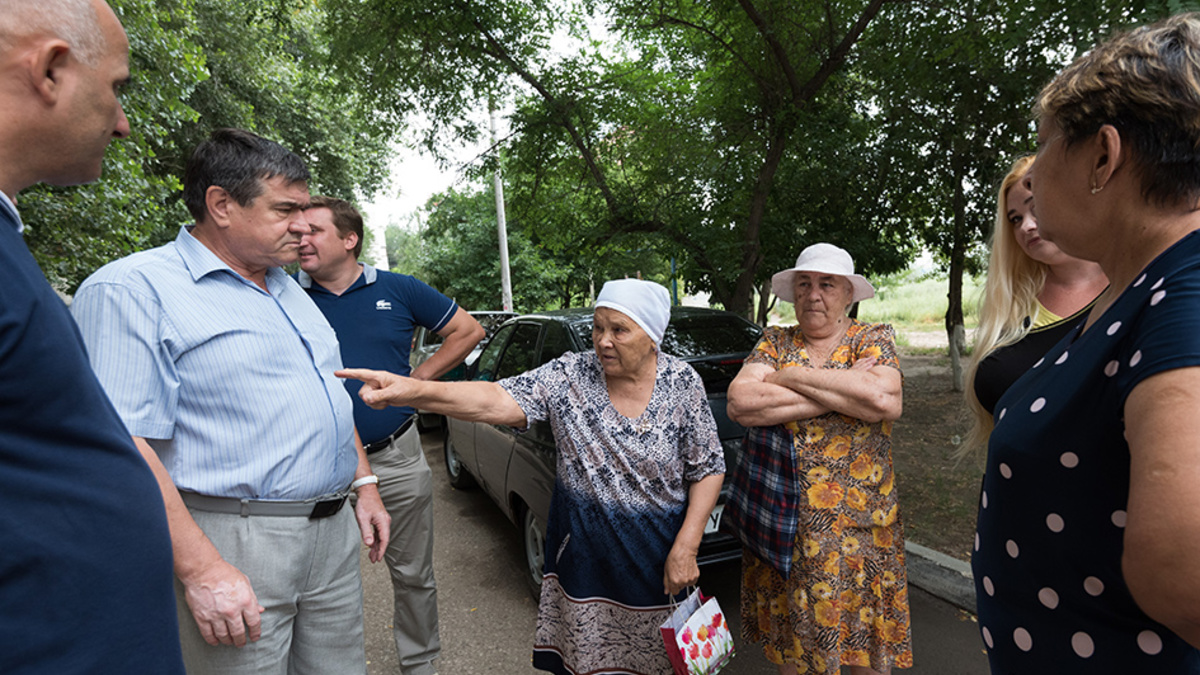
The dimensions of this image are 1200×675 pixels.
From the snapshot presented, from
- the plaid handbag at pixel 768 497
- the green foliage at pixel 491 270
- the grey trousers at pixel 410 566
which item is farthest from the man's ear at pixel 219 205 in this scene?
the green foliage at pixel 491 270

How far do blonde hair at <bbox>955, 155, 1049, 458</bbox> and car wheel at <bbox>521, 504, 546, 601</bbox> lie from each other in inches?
98.0

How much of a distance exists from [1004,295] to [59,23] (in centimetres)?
277

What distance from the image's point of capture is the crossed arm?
213 centimetres

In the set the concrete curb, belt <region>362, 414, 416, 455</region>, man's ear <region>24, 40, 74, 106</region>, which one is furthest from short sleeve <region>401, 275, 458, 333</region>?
the concrete curb

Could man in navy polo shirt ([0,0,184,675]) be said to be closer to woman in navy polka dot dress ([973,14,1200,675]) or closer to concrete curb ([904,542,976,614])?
woman in navy polka dot dress ([973,14,1200,675])

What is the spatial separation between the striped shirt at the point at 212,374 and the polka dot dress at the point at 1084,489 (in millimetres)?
1897

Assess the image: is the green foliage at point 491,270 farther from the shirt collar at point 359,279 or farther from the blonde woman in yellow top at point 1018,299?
the blonde woman in yellow top at point 1018,299

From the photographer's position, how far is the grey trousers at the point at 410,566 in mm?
2922

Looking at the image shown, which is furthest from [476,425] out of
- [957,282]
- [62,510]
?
[957,282]

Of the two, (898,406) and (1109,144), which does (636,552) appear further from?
(1109,144)

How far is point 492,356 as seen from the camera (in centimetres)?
525

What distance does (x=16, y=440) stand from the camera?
83 centimetres

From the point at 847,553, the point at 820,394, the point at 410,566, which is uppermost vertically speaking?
the point at 820,394

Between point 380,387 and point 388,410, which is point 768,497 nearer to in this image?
point 380,387
